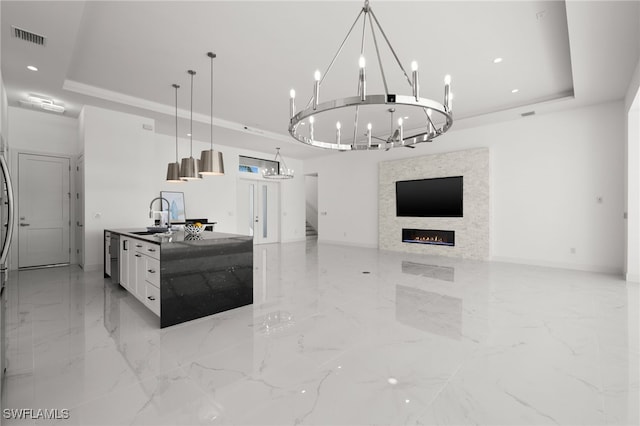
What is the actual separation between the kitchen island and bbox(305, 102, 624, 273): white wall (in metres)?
6.07

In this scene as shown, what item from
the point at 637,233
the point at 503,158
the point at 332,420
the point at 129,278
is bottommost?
the point at 332,420

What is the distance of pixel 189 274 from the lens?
3254 millimetres

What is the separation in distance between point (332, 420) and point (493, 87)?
5.72 metres

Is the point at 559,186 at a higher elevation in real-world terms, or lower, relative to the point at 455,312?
higher

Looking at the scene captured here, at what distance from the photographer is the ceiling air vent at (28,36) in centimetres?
333

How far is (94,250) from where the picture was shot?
5777mm

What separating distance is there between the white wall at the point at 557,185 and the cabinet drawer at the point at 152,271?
698 cm

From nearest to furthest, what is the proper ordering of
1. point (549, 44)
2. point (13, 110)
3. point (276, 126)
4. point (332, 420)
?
point (332, 420), point (549, 44), point (13, 110), point (276, 126)

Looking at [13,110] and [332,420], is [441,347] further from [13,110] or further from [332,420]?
[13,110]

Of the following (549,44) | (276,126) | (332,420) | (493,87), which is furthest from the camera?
(276,126)

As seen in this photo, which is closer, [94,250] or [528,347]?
[528,347]

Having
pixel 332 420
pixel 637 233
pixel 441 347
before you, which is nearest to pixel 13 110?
pixel 332 420

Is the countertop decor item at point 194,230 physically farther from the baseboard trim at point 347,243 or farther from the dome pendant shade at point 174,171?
the baseboard trim at point 347,243

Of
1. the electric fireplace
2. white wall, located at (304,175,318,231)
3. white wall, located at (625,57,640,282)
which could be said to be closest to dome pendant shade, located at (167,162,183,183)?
the electric fireplace
